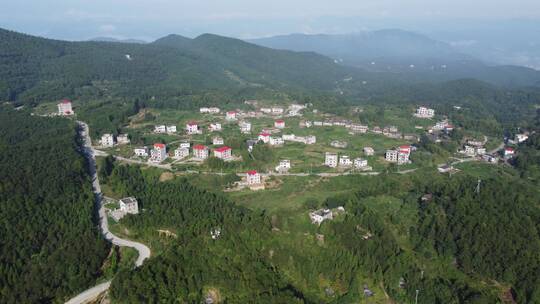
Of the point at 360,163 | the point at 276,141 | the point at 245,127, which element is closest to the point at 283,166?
the point at 360,163

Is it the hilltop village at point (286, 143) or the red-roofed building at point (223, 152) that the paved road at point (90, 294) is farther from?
the red-roofed building at point (223, 152)

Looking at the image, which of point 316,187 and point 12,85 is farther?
point 12,85

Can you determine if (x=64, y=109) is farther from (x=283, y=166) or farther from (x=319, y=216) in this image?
(x=319, y=216)

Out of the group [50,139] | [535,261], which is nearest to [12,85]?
[50,139]

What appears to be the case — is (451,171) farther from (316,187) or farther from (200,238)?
(200,238)

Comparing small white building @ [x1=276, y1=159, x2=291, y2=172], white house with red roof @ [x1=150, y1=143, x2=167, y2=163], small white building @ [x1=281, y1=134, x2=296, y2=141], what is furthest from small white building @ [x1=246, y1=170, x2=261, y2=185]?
small white building @ [x1=281, y1=134, x2=296, y2=141]
